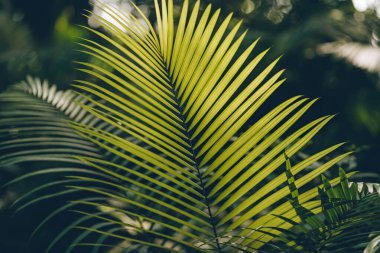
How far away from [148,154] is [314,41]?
1702 millimetres

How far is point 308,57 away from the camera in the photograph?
2332 millimetres

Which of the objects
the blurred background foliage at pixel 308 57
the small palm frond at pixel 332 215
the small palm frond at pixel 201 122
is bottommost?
the small palm frond at pixel 332 215

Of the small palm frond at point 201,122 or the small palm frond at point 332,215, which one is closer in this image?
the small palm frond at point 332,215

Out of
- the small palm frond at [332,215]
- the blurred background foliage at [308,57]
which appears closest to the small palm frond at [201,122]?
the small palm frond at [332,215]

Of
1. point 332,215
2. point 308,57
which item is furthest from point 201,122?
point 308,57

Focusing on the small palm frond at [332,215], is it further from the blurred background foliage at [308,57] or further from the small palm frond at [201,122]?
the blurred background foliage at [308,57]

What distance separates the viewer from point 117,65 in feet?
2.70

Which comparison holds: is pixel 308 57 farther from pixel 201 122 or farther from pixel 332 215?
pixel 332 215

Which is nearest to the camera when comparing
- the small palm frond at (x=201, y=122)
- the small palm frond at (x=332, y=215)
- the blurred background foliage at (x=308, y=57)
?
the small palm frond at (x=332, y=215)

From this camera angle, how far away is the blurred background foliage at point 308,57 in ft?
6.18

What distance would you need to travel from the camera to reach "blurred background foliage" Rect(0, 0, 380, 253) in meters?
1.88

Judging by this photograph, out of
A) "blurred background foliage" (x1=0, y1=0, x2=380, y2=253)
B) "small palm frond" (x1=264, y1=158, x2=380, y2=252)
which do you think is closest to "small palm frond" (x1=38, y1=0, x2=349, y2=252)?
"small palm frond" (x1=264, y1=158, x2=380, y2=252)

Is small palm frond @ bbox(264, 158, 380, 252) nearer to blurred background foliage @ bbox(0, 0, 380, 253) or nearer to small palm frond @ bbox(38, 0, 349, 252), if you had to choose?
small palm frond @ bbox(38, 0, 349, 252)

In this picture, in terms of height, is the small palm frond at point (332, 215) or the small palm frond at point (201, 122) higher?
the small palm frond at point (201, 122)
